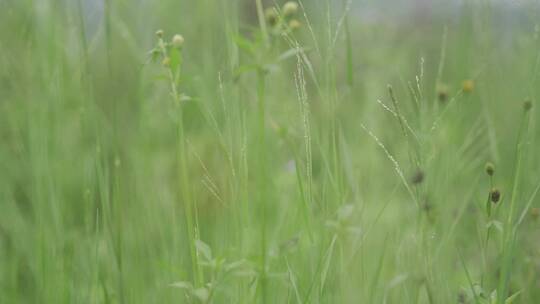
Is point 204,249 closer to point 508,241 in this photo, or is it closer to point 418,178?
point 418,178

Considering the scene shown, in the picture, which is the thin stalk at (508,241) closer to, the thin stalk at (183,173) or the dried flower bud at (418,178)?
the dried flower bud at (418,178)

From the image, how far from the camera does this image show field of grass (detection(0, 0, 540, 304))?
3.76 feet

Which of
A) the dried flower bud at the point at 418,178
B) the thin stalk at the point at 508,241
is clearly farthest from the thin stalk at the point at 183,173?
the thin stalk at the point at 508,241

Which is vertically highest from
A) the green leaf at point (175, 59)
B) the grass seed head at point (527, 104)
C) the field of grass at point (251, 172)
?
the green leaf at point (175, 59)

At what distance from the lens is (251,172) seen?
2.01m

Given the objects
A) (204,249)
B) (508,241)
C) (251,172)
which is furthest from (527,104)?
(251,172)

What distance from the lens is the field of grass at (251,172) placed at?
1.15 m

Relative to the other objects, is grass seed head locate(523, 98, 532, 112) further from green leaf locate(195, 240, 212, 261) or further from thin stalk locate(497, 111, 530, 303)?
green leaf locate(195, 240, 212, 261)

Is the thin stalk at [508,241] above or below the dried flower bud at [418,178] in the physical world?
below

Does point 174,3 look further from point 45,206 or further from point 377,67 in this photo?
point 45,206

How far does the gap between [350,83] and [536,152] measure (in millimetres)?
938

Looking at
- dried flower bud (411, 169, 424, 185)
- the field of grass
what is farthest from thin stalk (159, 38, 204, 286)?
dried flower bud (411, 169, 424, 185)

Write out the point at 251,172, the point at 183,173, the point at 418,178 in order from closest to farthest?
the point at 418,178, the point at 183,173, the point at 251,172

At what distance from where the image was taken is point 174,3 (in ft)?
8.38
